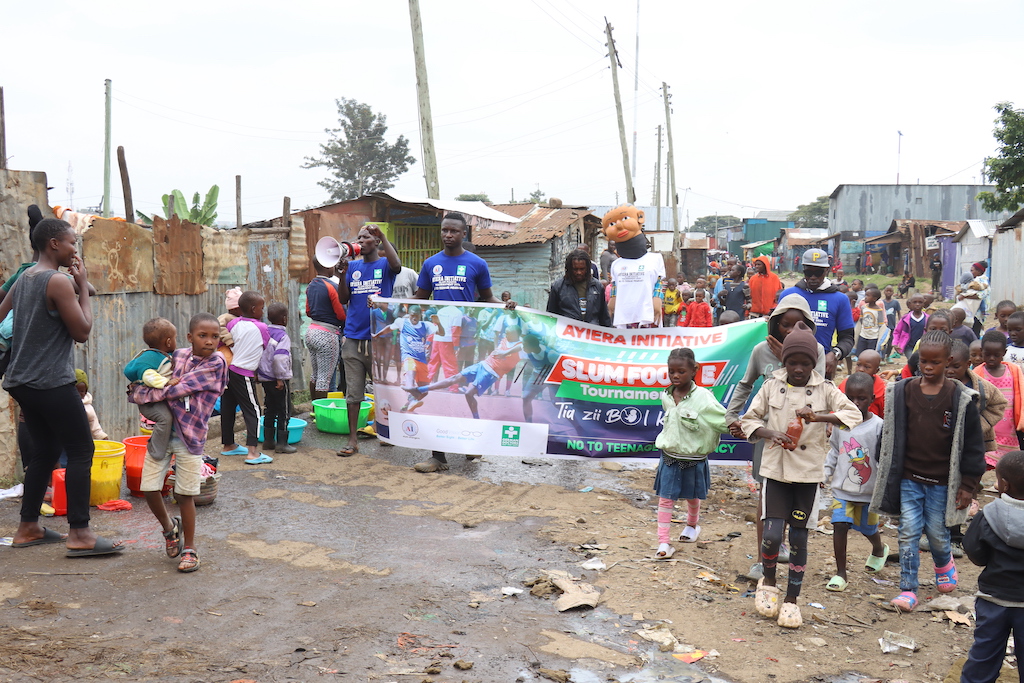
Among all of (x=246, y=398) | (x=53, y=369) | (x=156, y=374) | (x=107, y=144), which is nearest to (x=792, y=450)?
(x=156, y=374)

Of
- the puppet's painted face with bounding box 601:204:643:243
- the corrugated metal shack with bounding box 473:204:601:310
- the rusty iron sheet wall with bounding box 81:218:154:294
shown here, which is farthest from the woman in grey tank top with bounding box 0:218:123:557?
the corrugated metal shack with bounding box 473:204:601:310

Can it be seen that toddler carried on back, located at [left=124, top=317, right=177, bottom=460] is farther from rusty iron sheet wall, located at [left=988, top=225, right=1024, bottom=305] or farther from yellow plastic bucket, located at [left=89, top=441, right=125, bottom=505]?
rusty iron sheet wall, located at [left=988, top=225, right=1024, bottom=305]

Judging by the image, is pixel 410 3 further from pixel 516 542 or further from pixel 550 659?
pixel 550 659

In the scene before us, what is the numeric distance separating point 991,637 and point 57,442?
5286 mm

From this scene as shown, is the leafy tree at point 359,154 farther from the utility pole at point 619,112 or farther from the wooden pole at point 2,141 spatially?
the wooden pole at point 2,141

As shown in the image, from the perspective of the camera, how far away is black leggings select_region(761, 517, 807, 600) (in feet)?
15.6

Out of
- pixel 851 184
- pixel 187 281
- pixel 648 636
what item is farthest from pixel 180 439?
pixel 851 184

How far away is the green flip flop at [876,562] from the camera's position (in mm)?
5641

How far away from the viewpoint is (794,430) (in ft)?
15.6

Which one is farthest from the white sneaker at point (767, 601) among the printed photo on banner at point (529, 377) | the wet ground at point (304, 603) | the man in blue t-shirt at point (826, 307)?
the printed photo on banner at point (529, 377)

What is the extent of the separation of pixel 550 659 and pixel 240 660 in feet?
4.72

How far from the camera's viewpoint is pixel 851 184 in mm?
56531

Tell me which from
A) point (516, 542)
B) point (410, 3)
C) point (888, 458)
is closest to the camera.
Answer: point (888, 458)

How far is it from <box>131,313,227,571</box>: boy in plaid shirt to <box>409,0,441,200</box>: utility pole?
1013 centimetres
